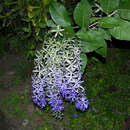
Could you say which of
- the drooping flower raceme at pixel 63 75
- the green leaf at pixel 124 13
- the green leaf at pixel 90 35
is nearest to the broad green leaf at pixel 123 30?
the green leaf at pixel 124 13

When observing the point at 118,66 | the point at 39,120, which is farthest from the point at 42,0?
the point at 118,66

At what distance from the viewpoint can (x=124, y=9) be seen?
142 centimetres

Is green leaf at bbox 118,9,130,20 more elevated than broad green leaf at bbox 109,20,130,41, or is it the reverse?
green leaf at bbox 118,9,130,20

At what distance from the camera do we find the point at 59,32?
4.77 feet

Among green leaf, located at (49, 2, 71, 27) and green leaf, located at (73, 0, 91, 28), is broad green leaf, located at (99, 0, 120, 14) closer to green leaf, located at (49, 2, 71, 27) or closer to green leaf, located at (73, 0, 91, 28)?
green leaf, located at (73, 0, 91, 28)

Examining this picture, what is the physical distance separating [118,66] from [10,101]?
175 centimetres

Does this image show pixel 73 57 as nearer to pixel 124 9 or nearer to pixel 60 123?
pixel 124 9

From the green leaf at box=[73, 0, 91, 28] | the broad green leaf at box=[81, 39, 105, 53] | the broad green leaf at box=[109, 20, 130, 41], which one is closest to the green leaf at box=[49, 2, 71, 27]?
the green leaf at box=[73, 0, 91, 28]

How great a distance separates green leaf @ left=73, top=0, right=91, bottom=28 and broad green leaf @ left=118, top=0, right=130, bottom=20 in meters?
0.25

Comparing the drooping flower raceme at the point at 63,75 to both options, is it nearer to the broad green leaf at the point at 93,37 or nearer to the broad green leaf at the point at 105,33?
the broad green leaf at the point at 93,37

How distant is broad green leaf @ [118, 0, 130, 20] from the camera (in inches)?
54.9

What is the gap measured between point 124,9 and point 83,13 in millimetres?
307

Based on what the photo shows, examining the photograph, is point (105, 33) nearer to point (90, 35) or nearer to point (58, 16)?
point (90, 35)

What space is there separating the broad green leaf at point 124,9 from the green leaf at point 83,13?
0.81 feet
